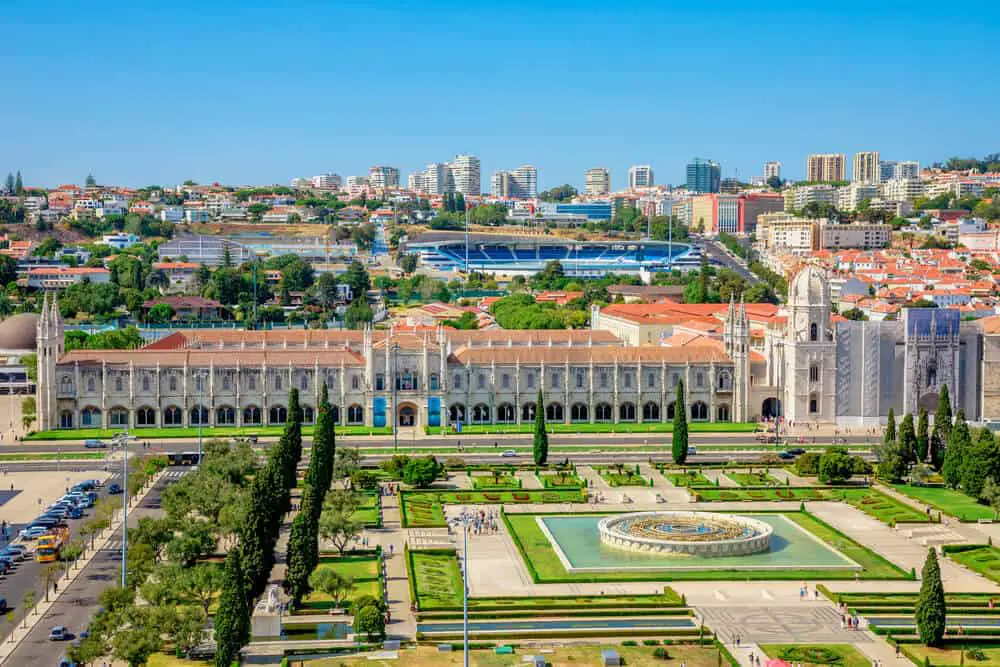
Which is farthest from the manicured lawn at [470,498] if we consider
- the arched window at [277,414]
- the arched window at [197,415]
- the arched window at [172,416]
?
the arched window at [172,416]

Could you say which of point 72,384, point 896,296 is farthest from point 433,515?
point 896,296

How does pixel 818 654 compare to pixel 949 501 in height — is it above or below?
below

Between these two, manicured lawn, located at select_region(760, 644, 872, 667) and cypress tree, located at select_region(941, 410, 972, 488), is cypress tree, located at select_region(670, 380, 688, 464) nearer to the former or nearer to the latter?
cypress tree, located at select_region(941, 410, 972, 488)

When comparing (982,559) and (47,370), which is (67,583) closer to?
(982,559)

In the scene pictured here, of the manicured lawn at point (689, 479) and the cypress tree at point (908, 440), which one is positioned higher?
the cypress tree at point (908, 440)

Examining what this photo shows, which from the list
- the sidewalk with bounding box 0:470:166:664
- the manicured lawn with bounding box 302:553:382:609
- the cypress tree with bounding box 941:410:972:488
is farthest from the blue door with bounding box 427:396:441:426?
the manicured lawn with bounding box 302:553:382:609

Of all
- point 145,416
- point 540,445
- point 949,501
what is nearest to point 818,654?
point 949,501

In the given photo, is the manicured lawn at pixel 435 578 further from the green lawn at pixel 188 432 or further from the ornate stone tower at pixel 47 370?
the ornate stone tower at pixel 47 370

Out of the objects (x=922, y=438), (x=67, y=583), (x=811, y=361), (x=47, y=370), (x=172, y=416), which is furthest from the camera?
(x=811, y=361)
